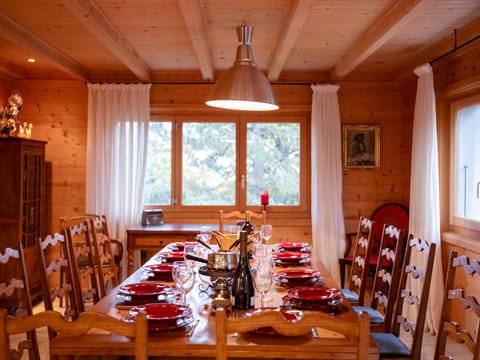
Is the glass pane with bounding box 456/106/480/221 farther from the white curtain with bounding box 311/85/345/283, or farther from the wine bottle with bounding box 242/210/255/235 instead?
the wine bottle with bounding box 242/210/255/235

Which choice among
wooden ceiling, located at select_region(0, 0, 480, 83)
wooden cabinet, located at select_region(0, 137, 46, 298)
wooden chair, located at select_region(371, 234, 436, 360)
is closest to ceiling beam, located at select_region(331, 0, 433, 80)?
wooden ceiling, located at select_region(0, 0, 480, 83)

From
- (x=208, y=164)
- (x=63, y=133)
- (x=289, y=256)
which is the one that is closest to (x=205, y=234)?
(x=289, y=256)

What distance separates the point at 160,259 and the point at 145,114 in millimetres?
2338

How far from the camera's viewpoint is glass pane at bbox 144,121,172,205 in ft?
17.3

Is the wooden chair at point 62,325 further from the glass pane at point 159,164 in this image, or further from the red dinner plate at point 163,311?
the glass pane at point 159,164

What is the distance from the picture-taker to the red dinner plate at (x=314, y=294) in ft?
6.45

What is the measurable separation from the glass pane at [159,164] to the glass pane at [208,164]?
160mm

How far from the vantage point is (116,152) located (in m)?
4.96

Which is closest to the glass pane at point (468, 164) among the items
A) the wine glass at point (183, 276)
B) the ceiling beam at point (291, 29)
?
the ceiling beam at point (291, 29)

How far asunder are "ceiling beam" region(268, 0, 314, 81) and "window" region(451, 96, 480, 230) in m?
1.49

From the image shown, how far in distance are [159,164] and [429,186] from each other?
272 cm

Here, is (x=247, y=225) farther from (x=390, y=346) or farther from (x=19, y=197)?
(x=19, y=197)

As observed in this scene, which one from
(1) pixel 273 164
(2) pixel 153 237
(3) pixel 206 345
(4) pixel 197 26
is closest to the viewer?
(3) pixel 206 345

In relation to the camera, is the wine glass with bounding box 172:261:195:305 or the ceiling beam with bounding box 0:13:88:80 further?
the ceiling beam with bounding box 0:13:88:80
